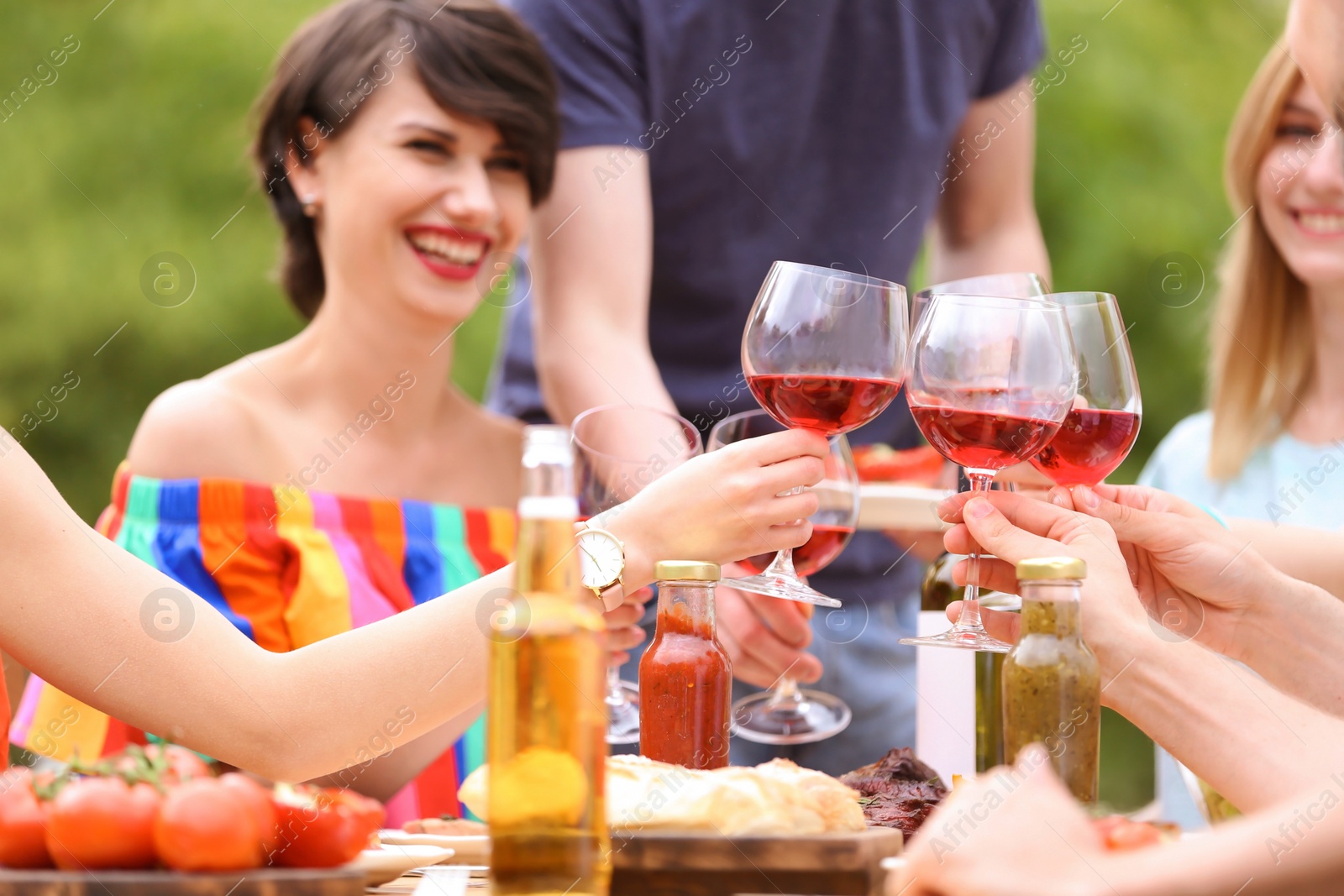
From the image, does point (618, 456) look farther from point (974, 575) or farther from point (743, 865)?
point (743, 865)

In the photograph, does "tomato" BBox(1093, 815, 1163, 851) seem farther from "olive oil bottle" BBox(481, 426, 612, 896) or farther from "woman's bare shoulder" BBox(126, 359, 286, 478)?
"woman's bare shoulder" BBox(126, 359, 286, 478)

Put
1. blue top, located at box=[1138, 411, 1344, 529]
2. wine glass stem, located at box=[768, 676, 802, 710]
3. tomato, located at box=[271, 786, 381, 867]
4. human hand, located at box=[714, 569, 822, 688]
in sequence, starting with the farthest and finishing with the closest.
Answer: blue top, located at box=[1138, 411, 1344, 529] < wine glass stem, located at box=[768, 676, 802, 710] < human hand, located at box=[714, 569, 822, 688] < tomato, located at box=[271, 786, 381, 867]

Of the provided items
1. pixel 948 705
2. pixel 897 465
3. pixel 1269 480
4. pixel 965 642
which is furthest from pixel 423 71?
pixel 1269 480

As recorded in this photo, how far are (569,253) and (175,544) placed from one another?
1.09 metres

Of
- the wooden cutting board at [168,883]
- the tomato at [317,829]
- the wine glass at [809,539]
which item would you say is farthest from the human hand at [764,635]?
the wooden cutting board at [168,883]

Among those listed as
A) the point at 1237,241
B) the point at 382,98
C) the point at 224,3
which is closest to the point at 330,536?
the point at 382,98

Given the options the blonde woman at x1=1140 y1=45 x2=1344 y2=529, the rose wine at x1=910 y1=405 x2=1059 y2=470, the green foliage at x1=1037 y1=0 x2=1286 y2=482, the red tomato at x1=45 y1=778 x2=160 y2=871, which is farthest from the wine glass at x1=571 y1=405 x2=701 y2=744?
the green foliage at x1=1037 y1=0 x2=1286 y2=482

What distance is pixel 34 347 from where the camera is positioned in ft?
25.9

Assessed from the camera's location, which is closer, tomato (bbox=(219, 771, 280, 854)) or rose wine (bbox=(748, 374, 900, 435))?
tomato (bbox=(219, 771, 280, 854))

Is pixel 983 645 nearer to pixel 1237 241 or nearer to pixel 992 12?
pixel 992 12

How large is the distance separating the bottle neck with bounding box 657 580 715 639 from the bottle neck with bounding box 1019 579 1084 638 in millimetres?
427

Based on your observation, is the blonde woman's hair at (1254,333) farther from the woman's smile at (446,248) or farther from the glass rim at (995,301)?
the glass rim at (995,301)

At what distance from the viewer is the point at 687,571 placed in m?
1.55

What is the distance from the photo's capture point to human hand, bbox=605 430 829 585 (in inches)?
69.4
